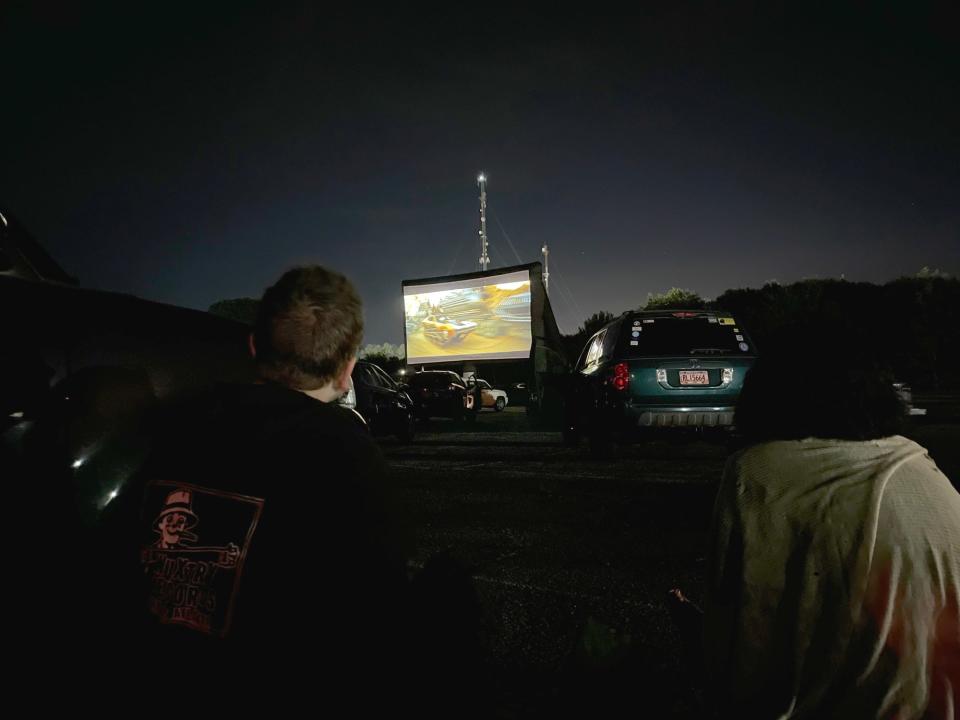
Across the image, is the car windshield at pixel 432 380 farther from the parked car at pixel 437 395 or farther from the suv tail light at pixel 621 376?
the suv tail light at pixel 621 376

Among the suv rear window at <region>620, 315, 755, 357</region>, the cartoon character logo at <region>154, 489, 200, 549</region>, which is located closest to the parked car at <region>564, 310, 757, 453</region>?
the suv rear window at <region>620, 315, 755, 357</region>

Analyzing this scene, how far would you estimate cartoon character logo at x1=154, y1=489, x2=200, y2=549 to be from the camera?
1502 millimetres

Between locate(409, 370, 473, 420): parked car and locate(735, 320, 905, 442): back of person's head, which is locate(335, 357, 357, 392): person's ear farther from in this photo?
locate(409, 370, 473, 420): parked car

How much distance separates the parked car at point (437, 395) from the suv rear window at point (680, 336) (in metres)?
10.1

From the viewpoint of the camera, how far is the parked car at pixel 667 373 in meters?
7.99

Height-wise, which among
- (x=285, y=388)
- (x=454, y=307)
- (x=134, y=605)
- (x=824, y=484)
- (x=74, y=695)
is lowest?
(x=74, y=695)

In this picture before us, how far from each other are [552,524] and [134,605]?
A: 4.01 meters

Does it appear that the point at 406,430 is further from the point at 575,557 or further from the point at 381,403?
the point at 575,557

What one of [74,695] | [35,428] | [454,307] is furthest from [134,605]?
[454,307]

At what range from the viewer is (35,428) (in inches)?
84.8

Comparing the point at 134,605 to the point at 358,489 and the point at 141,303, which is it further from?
the point at 141,303

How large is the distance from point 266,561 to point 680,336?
26.3 feet

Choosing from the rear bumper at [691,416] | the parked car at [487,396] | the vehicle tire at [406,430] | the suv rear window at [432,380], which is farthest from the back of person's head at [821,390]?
the parked car at [487,396]

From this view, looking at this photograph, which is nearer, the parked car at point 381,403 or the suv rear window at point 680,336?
the suv rear window at point 680,336
